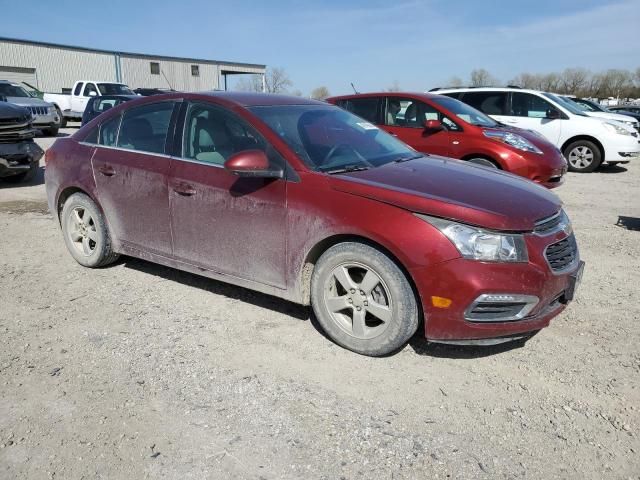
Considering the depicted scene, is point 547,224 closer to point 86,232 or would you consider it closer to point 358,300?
point 358,300

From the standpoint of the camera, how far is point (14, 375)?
10.3 feet

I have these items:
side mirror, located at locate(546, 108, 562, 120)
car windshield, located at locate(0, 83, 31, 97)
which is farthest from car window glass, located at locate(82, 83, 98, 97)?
side mirror, located at locate(546, 108, 562, 120)

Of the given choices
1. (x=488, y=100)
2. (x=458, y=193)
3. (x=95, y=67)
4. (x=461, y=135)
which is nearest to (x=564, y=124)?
(x=488, y=100)

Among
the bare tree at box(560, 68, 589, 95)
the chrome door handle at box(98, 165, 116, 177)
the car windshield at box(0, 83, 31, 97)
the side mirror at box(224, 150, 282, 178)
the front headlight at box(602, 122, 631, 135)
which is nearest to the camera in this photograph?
the side mirror at box(224, 150, 282, 178)

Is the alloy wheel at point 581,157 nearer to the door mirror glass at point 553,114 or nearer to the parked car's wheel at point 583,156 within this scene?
the parked car's wheel at point 583,156

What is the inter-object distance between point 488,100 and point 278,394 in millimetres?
10257

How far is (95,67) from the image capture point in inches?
1528

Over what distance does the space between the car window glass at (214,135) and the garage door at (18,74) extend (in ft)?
117

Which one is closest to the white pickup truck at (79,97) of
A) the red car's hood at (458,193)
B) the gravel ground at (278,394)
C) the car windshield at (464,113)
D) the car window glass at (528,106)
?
the car window glass at (528,106)

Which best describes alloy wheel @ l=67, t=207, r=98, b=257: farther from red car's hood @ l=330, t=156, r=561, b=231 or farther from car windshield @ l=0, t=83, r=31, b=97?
car windshield @ l=0, t=83, r=31, b=97

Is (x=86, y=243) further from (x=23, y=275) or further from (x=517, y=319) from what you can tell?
(x=517, y=319)

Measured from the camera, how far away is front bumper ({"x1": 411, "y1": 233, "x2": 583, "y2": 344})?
2.93 metres

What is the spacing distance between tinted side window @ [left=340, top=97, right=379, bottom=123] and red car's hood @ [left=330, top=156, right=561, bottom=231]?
511 cm

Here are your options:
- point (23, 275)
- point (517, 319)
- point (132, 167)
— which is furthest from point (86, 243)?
point (517, 319)
